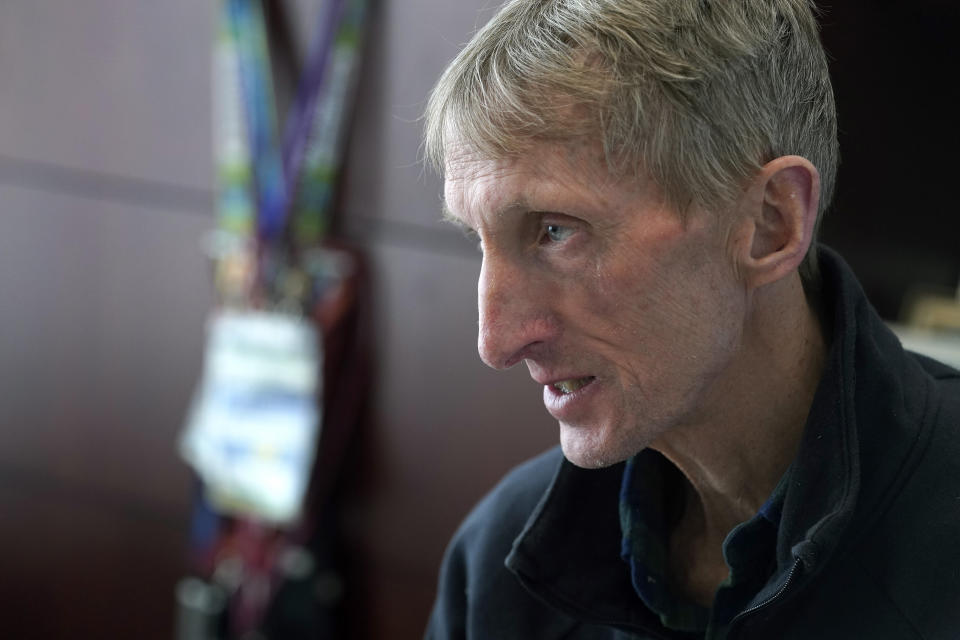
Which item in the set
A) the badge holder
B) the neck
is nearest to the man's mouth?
the neck

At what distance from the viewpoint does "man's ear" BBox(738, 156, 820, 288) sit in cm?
100

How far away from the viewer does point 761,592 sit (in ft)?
3.32

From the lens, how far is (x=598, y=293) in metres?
1.03

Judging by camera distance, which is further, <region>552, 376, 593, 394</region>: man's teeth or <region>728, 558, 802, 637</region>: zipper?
<region>552, 376, 593, 394</region>: man's teeth

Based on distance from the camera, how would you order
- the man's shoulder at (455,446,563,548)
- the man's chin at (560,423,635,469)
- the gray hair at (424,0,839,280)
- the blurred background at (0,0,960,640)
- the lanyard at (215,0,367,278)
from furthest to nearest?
1. the lanyard at (215,0,367,278)
2. the blurred background at (0,0,960,640)
3. the man's shoulder at (455,446,563,548)
4. the man's chin at (560,423,635,469)
5. the gray hair at (424,0,839,280)

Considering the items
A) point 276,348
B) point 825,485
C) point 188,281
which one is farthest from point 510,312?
point 188,281

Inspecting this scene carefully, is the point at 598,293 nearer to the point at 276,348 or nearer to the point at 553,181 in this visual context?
the point at 553,181

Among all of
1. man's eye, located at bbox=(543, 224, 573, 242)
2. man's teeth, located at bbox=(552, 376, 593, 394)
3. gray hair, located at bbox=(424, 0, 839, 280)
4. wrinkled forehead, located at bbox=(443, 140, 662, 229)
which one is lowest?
man's teeth, located at bbox=(552, 376, 593, 394)

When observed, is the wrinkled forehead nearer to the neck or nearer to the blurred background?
the neck

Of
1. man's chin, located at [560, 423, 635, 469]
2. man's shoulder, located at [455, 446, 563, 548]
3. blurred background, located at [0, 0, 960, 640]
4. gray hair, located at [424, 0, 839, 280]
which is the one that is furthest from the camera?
blurred background, located at [0, 0, 960, 640]

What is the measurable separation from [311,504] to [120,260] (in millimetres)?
712

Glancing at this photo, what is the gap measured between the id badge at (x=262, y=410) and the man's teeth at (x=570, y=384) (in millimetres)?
1215

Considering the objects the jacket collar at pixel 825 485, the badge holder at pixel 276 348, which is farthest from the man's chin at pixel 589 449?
the badge holder at pixel 276 348

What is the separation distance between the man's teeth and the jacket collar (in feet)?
0.49
